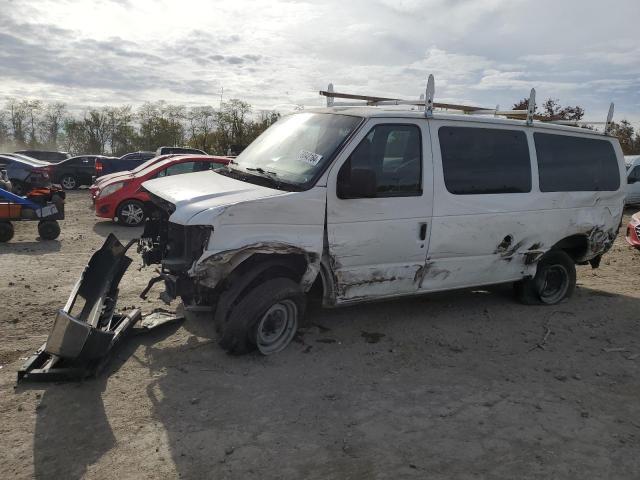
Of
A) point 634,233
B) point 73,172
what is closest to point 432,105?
point 634,233

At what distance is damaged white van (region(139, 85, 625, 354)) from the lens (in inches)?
162

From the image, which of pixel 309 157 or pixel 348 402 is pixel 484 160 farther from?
pixel 348 402

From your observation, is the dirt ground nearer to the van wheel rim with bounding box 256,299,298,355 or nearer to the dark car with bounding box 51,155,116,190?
the van wheel rim with bounding box 256,299,298,355

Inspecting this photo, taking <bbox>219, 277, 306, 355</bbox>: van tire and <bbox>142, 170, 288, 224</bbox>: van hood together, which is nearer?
<bbox>142, 170, 288, 224</bbox>: van hood

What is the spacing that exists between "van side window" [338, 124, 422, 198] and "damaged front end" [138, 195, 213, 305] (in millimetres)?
1266

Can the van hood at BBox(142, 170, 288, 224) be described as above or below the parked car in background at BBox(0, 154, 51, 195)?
above

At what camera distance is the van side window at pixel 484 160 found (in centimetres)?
497

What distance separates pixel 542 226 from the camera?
18.8ft

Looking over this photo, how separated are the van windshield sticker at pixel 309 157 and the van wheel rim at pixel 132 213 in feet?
25.1

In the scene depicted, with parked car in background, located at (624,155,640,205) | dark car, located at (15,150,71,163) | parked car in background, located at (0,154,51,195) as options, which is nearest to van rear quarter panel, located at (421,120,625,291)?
parked car in background, located at (624,155,640,205)

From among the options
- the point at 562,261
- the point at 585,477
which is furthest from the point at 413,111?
the point at 585,477

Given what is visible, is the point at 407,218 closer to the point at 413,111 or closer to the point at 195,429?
the point at 413,111

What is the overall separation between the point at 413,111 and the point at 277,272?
2109 mm

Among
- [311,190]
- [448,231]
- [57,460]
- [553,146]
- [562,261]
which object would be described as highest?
[553,146]
